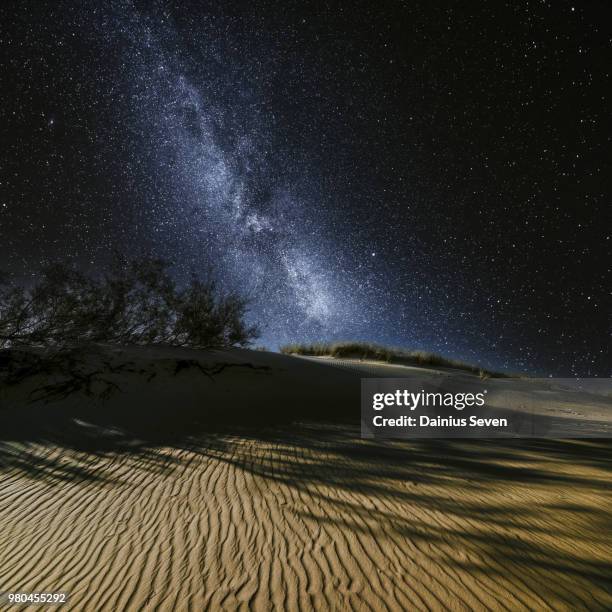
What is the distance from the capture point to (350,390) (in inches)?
394

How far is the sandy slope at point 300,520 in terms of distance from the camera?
213cm

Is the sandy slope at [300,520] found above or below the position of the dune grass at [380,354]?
below

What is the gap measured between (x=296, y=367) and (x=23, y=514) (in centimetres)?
864

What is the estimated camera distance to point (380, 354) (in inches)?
764

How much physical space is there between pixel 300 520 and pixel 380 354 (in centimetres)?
1700

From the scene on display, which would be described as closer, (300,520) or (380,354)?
(300,520)

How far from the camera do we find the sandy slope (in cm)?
213

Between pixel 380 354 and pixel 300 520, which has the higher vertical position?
pixel 380 354

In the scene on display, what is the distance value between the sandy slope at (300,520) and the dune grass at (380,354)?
13467 millimetres

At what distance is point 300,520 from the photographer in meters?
2.93

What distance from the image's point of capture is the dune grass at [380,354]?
1897 centimetres

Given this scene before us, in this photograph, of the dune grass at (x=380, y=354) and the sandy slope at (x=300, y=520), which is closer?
the sandy slope at (x=300, y=520)

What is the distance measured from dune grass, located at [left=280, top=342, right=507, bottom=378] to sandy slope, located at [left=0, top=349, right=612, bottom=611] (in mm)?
13467

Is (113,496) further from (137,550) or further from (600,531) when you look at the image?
(600,531)
